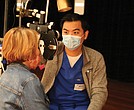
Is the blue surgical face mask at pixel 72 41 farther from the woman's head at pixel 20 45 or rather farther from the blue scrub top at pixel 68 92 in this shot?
the woman's head at pixel 20 45

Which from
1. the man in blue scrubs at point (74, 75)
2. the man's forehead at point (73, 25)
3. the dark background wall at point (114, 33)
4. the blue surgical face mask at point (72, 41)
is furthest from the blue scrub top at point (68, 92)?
the dark background wall at point (114, 33)

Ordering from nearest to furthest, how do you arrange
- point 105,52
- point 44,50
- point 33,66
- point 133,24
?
point 33,66 → point 44,50 → point 133,24 → point 105,52

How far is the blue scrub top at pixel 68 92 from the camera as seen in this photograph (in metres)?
1.87

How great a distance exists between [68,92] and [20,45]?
0.65m

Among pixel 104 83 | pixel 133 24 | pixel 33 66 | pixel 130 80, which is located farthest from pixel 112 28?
pixel 33 66

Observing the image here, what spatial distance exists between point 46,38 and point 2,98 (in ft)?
1.93

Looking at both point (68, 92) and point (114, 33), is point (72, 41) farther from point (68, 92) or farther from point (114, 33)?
point (114, 33)

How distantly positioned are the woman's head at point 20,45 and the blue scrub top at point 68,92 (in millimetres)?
557

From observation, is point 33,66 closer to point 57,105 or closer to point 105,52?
point 57,105

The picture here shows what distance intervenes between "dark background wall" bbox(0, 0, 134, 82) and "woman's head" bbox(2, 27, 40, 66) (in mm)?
4308

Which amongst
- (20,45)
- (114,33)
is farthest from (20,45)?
(114,33)

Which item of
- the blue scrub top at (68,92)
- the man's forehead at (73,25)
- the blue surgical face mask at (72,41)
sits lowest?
the blue scrub top at (68,92)

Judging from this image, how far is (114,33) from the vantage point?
6031mm

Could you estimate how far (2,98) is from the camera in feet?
4.23
